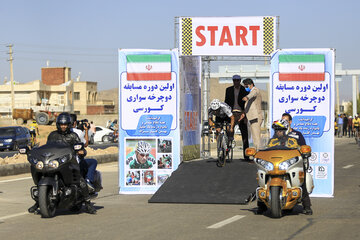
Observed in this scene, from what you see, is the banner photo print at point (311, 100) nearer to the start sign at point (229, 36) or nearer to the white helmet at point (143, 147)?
the start sign at point (229, 36)

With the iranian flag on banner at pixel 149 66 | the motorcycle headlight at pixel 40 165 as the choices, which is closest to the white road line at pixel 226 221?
the motorcycle headlight at pixel 40 165

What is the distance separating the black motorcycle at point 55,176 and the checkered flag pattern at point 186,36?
5.19m

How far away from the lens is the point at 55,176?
1127cm

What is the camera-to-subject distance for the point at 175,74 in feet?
51.9

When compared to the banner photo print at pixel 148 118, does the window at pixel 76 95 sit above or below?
above

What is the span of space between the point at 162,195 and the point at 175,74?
2.91 metres

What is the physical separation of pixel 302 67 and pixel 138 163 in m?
4.12

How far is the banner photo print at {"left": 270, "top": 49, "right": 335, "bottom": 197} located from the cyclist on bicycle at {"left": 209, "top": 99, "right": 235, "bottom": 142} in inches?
59.1

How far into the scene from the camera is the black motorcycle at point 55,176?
11.1 meters

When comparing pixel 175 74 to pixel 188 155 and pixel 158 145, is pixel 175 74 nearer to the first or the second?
pixel 158 145

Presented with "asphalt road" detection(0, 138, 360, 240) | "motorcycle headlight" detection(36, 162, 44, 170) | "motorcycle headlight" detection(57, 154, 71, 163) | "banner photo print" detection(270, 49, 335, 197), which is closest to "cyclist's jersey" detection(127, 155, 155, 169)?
"asphalt road" detection(0, 138, 360, 240)

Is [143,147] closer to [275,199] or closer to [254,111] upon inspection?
[254,111]

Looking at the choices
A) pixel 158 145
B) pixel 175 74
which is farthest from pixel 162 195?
pixel 175 74

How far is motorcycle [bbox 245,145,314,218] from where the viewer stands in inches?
436
